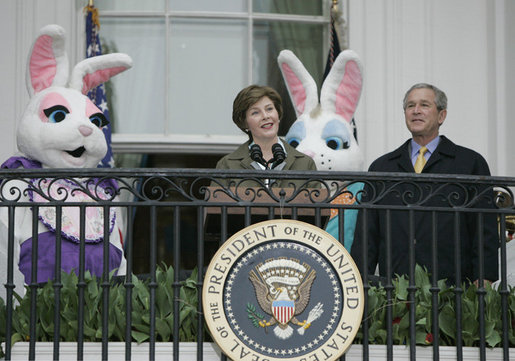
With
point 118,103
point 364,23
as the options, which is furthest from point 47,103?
point 364,23

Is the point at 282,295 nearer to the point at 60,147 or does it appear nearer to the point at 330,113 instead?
the point at 60,147

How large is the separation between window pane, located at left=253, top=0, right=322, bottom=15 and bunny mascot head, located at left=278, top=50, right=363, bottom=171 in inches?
41.6

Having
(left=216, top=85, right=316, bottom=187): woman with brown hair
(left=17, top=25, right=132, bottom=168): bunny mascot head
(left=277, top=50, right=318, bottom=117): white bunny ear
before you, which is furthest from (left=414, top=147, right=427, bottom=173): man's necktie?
(left=17, top=25, right=132, bottom=168): bunny mascot head

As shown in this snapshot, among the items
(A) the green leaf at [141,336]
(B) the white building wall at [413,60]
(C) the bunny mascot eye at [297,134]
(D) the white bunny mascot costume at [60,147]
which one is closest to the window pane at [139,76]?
(B) the white building wall at [413,60]

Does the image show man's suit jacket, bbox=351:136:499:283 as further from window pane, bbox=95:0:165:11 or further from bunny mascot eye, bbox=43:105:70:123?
window pane, bbox=95:0:165:11

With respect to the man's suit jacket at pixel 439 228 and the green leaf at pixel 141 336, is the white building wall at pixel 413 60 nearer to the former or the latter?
the man's suit jacket at pixel 439 228

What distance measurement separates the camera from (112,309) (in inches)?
226

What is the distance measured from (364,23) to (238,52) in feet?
3.21

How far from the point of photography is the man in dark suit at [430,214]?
20.2 ft

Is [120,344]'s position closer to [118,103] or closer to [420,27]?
[118,103]

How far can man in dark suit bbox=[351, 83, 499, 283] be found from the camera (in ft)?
20.2

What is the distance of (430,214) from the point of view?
6.41m

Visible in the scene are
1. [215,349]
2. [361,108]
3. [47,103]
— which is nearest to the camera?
[215,349]

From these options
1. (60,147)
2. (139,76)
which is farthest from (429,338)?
(139,76)
